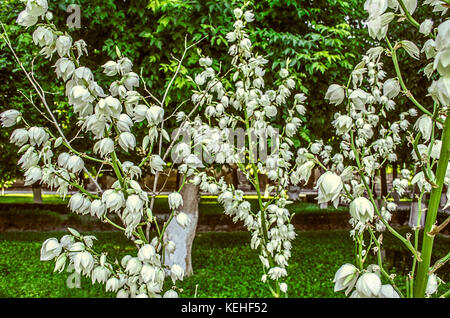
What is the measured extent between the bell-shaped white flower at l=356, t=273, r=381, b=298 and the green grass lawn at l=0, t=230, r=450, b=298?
13.1 feet

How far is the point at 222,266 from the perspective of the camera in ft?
19.3

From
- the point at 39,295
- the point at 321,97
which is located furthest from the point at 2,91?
the point at 321,97

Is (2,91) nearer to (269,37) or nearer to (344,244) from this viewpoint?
(269,37)

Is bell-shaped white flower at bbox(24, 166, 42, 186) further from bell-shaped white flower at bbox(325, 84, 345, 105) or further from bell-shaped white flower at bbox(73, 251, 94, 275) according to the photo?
bell-shaped white flower at bbox(325, 84, 345, 105)

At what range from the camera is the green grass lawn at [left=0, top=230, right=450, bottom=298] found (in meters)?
4.84

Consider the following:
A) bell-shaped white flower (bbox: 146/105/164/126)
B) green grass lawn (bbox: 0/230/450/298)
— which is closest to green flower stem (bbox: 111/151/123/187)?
bell-shaped white flower (bbox: 146/105/164/126)

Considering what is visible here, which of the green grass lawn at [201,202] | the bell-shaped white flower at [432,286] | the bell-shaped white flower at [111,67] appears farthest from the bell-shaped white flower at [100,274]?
the green grass lawn at [201,202]

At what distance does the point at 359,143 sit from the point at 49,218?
21.4ft

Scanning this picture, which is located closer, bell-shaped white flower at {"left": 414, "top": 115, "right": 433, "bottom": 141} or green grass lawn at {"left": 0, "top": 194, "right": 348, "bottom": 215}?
bell-shaped white flower at {"left": 414, "top": 115, "right": 433, "bottom": 141}

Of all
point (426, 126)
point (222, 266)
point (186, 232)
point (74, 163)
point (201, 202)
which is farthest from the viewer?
point (201, 202)

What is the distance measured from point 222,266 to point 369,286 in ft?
17.8

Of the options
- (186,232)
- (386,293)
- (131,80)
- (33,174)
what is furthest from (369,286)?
(186,232)

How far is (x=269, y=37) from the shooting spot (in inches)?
161

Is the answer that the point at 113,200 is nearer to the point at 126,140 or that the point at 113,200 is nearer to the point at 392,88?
the point at 126,140
